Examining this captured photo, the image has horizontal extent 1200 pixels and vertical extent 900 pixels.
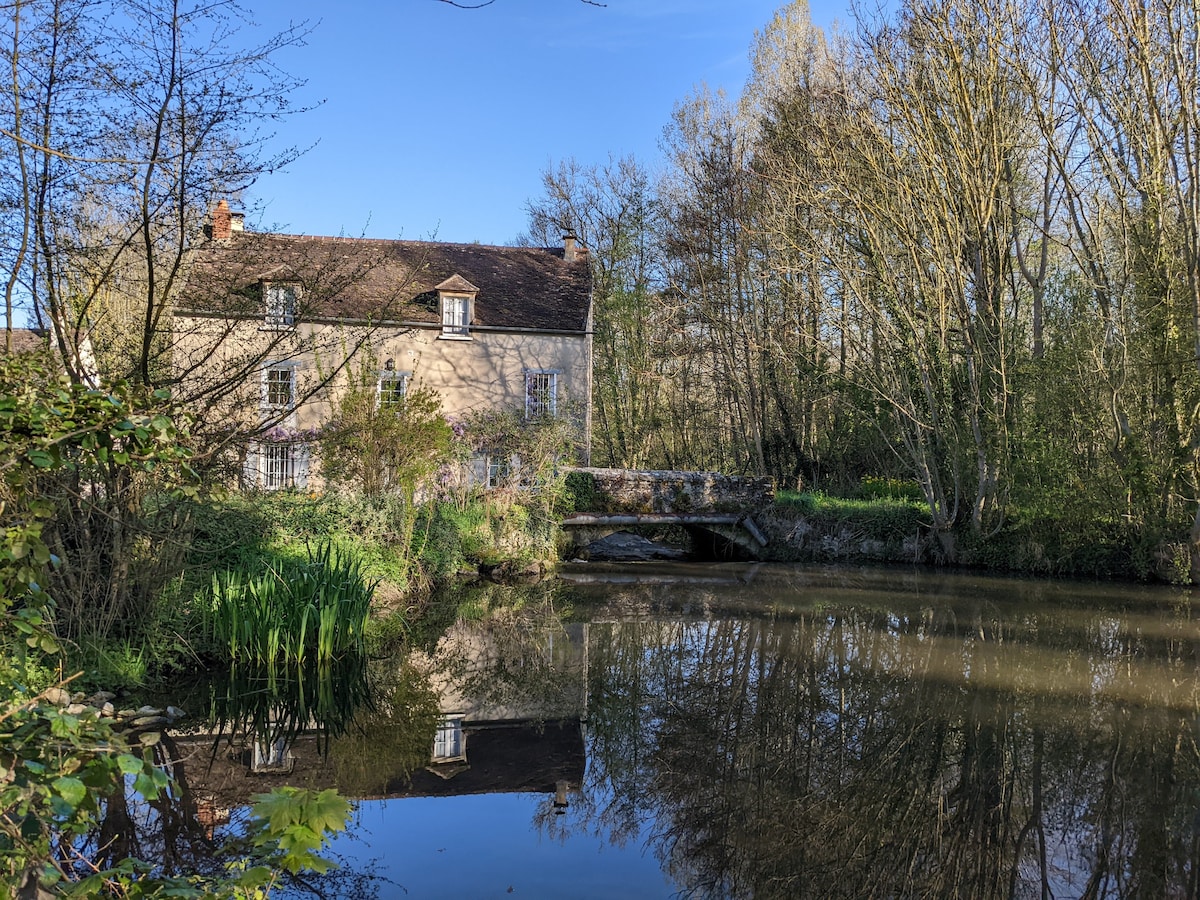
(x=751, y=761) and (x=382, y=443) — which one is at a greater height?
(x=382, y=443)

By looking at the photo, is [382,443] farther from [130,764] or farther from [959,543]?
[959,543]

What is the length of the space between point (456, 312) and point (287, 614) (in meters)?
16.4

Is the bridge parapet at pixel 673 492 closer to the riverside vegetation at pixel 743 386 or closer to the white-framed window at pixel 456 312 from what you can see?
the riverside vegetation at pixel 743 386

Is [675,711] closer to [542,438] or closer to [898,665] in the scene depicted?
[898,665]

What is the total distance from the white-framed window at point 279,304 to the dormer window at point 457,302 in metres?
15.6

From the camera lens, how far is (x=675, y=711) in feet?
23.6

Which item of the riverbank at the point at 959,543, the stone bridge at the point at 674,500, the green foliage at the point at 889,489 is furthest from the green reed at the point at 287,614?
the green foliage at the point at 889,489

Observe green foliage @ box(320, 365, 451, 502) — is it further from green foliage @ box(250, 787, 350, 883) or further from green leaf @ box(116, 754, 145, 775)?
green leaf @ box(116, 754, 145, 775)

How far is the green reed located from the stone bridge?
9.85 meters

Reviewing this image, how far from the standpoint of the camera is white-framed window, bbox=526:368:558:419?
2358 cm

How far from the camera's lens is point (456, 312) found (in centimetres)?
2381

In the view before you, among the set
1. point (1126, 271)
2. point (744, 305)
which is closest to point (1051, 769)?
point (1126, 271)

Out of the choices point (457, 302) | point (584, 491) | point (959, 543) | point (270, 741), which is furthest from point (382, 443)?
point (457, 302)

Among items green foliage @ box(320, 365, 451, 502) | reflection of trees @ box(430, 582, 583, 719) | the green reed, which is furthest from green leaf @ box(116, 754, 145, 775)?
green foliage @ box(320, 365, 451, 502)
